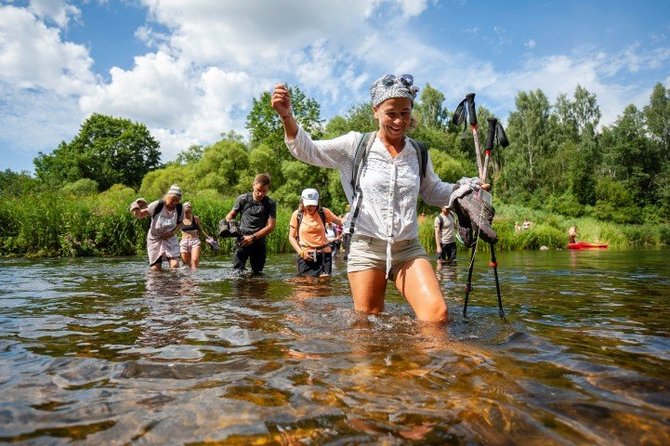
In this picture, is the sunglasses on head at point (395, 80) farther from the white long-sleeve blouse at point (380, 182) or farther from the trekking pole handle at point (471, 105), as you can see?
the trekking pole handle at point (471, 105)

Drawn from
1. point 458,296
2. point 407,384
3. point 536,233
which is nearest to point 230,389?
point 407,384

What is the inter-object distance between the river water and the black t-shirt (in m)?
4.11

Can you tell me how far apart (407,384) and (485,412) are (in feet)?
1.51

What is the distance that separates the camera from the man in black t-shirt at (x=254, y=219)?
28.9ft

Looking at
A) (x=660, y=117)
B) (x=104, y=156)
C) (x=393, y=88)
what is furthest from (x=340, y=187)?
(x=660, y=117)

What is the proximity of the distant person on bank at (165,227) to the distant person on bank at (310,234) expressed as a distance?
101 inches

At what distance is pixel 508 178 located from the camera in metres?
62.3

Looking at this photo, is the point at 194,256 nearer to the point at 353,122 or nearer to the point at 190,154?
the point at 353,122

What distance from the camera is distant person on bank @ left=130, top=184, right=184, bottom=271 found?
904cm

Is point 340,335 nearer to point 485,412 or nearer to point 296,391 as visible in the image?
point 296,391

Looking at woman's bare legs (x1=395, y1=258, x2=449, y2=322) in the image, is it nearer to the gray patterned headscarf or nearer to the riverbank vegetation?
the gray patterned headscarf

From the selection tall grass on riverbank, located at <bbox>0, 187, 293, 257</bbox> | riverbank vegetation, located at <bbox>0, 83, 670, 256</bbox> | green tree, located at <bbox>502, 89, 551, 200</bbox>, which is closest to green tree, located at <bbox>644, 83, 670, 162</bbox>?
riverbank vegetation, located at <bbox>0, 83, 670, 256</bbox>

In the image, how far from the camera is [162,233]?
923cm

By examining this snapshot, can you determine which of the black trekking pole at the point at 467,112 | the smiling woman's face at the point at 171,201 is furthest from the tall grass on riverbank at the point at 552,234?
the black trekking pole at the point at 467,112
